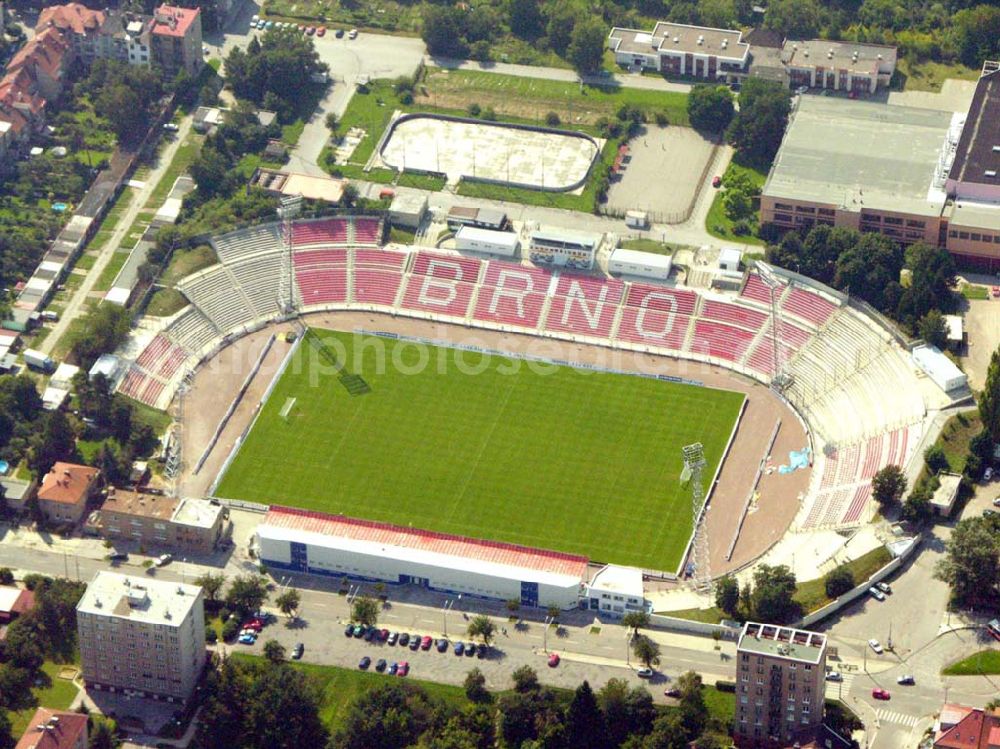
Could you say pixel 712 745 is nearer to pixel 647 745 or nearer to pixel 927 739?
pixel 647 745

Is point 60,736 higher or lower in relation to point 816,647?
lower

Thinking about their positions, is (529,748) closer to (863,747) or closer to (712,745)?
(712,745)

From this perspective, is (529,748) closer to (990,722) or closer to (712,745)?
(712,745)

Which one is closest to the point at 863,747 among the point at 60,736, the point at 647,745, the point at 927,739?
the point at 927,739

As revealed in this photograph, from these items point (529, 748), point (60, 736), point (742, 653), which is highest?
point (742, 653)

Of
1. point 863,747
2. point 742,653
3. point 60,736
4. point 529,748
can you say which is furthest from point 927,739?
point 60,736

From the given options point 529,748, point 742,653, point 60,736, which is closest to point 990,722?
point 742,653

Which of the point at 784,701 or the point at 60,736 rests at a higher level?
the point at 784,701
